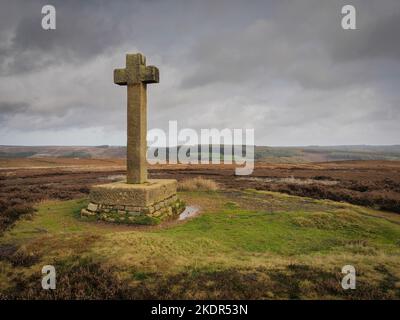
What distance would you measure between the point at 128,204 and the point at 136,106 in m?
3.73

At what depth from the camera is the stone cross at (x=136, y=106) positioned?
11.1 m

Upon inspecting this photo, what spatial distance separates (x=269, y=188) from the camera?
2002 centimetres

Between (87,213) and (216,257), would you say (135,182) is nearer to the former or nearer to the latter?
(87,213)

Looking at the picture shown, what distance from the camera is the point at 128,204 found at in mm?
10352

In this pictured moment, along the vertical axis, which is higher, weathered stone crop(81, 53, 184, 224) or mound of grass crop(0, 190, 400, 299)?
weathered stone crop(81, 53, 184, 224)

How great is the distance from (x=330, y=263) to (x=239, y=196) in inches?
411

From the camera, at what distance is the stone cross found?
11125 mm

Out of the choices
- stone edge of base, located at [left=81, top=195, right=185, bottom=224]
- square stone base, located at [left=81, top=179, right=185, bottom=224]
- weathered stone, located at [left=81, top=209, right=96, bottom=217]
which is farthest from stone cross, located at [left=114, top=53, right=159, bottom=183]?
weathered stone, located at [left=81, top=209, right=96, bottom=217]

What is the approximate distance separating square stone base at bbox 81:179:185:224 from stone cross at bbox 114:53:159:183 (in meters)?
0.77

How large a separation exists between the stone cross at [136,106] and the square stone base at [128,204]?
77cm

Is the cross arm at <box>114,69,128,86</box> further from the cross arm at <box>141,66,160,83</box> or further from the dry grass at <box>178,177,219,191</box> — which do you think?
the dry grass at <box>178,177,219,191</box>

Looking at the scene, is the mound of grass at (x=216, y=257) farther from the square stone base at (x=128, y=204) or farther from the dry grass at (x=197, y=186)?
the dry grass at (x=197, y=186)

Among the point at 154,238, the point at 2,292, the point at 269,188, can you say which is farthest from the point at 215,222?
the point at 269,188
